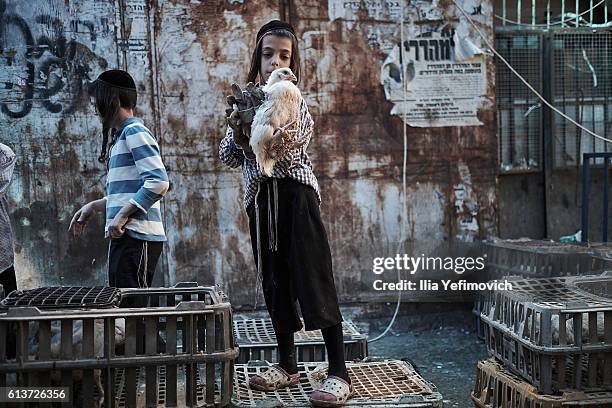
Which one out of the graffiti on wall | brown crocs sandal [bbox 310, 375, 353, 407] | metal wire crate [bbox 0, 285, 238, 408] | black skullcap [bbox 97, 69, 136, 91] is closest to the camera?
metal wire crate [bbox 0, 285, 238, 408]

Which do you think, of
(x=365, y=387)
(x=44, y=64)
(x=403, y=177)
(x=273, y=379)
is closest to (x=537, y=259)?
(x=403, y=177)

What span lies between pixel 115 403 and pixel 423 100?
172 inches

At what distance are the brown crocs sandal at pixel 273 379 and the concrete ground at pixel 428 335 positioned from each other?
6.95ft

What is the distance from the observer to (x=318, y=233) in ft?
9.97

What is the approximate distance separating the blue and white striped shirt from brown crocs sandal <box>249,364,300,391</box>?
111 centimetres

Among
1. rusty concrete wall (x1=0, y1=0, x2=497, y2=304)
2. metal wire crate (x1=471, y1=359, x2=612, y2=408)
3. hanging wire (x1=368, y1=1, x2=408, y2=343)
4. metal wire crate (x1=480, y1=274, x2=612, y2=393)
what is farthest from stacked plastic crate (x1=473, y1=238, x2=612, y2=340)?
metal wire crate (x1=480, y1=274, x2=612, y2=393)

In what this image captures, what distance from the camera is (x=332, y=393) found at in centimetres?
286

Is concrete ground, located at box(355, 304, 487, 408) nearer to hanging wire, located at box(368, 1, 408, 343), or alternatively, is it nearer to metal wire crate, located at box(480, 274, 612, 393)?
hanging wire, located at box(368, 1, 408, 343)

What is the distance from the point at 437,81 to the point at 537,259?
70.5 inches

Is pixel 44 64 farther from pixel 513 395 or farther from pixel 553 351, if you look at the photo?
pixel 553 351

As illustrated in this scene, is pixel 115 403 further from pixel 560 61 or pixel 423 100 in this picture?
pixel 560 61

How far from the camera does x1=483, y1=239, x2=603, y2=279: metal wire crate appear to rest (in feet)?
17.9

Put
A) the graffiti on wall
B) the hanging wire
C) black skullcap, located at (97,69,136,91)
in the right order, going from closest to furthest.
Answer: black skullcap, located at (97,69,136,91) < the graffiti on wall < the hanging wire

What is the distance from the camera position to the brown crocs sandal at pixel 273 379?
3060 millimetres
